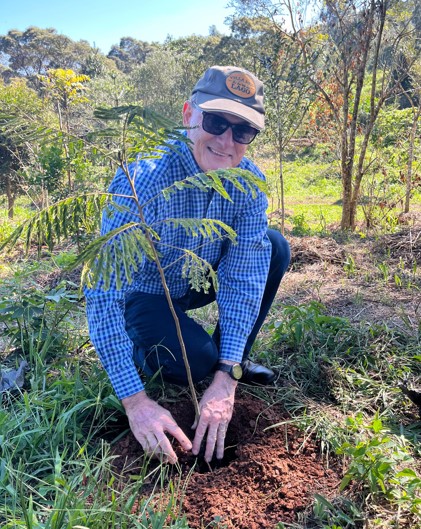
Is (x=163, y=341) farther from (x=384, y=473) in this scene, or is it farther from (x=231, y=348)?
(x=384, y=473)

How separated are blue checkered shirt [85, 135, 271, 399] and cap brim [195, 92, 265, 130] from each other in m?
0.20

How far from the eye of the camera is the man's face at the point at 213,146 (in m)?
1.93

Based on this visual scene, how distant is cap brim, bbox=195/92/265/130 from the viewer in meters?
1.84

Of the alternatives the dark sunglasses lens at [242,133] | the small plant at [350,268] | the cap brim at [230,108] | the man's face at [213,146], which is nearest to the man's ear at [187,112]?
the man's face at [213,146]

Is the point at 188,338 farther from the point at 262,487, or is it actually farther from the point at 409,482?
the point at 409,482

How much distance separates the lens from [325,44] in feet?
21.2

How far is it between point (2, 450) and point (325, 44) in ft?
20.9

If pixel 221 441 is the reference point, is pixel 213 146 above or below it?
above

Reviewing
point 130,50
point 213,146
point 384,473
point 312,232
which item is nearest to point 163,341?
point 213,146

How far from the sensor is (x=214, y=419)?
172 centimetres

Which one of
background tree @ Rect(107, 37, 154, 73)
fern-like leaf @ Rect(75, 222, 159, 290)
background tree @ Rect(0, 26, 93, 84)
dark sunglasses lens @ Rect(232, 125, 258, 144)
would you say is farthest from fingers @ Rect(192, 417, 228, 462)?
background tree @ Rect(107, 37, 154, 73)

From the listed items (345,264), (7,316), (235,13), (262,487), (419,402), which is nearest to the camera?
(262,487)

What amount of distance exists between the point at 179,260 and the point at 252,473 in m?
0.88

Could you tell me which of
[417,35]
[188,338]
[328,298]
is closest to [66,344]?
[188,338]
